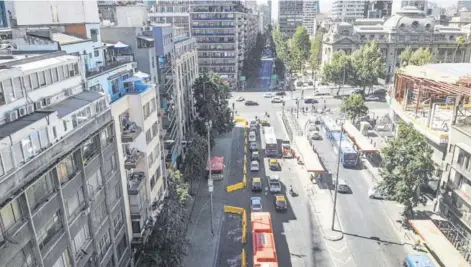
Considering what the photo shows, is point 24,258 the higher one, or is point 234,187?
point 24,258

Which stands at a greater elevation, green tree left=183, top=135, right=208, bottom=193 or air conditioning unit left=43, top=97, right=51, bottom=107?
air conditioning unit left=43, top=97, right=51, bottom=107

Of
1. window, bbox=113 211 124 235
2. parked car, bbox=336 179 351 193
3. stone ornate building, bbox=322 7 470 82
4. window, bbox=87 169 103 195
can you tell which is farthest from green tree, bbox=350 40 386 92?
window, bbox=87 169 103 195

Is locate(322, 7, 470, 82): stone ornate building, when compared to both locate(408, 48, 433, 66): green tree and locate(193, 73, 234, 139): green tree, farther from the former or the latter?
locate(193, 73, 234, 139): green tree

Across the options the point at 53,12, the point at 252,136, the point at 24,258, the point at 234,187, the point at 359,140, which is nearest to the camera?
the point at 24,258

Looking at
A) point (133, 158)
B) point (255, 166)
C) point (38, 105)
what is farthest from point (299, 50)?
point (38, 105)

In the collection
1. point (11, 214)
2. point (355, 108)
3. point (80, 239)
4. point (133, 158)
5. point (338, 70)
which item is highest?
point (11, 214)

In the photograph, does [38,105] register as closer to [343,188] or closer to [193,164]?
[193,164]

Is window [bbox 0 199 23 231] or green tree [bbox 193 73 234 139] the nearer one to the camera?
window [bbox 0 199 23 231]

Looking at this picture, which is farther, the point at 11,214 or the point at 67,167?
the point at 67,167
